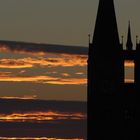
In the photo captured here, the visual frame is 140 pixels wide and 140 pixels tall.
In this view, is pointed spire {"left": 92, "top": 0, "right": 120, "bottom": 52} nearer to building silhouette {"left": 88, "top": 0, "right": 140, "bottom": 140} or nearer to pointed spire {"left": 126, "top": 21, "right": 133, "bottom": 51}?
building silhouette {"left": 88, "top": 0, "right": 140, "bottom": 140}

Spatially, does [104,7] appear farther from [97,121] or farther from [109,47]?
[97,121]

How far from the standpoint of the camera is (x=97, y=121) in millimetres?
116000

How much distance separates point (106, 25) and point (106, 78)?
516 cm

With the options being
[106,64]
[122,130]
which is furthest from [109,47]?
[122,130]

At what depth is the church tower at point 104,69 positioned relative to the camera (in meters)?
114

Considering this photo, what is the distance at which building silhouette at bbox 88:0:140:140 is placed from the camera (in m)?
114

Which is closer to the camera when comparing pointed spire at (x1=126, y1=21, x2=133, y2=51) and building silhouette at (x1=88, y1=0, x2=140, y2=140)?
building silhouette at (x1=88, y1=0, x2=140, y2=140)

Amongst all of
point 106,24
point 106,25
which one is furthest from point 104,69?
point 106,24

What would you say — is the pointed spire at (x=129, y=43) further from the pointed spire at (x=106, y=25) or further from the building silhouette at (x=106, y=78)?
the pointed spire at (x=106, y=25)

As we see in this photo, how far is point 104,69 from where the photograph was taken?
376 feet

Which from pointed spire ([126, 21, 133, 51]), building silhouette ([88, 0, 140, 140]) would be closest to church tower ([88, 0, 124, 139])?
building silhouette ([88, 0, 140, 140])

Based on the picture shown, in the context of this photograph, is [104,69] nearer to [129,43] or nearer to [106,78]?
[106,78]

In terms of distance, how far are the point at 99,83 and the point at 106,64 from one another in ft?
6.51

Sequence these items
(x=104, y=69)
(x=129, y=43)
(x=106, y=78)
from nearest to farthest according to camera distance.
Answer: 1. (x=106, y=78)
2. (x=104, y=69)
3. (x=129, y=43)
